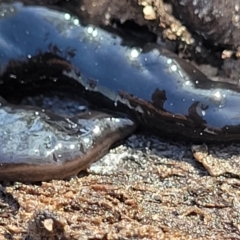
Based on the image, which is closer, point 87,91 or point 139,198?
point 139,198

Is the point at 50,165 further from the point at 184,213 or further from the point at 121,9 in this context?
the point at 121,9

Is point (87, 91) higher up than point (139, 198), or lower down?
higher up

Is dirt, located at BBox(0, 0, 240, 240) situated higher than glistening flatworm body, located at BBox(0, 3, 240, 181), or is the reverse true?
glistening flatworm body, located at BBox(0, 3, 240, 181)

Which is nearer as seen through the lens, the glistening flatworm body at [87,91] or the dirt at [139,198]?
the dirt at [139,198]

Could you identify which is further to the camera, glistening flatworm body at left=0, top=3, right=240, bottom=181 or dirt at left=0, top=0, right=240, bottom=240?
glistening flatworm body at left=0, top=3, right=240, bottom=181
